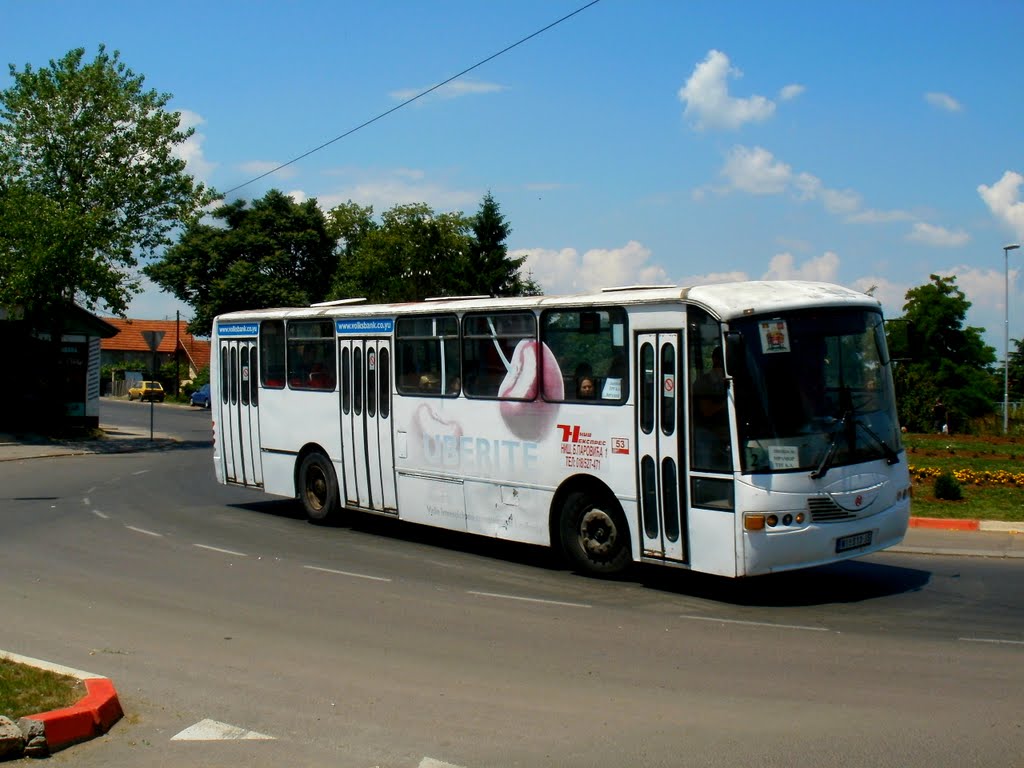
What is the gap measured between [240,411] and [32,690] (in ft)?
34.5

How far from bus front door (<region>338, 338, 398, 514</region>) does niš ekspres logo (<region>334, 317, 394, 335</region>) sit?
0.40 ft

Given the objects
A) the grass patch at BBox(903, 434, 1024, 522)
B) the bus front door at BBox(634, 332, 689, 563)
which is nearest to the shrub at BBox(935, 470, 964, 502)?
the grass patch at BBox(903, 434, 1024, 522)

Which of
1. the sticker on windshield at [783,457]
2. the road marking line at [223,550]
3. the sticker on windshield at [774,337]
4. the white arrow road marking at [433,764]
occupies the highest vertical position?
the sticker on windshield at [774,337]

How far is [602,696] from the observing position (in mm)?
7180

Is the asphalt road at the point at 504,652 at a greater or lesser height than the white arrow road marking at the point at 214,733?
lesser

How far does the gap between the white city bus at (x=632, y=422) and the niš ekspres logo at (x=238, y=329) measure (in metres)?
1.94

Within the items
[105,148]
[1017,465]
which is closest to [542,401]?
[1017,465]

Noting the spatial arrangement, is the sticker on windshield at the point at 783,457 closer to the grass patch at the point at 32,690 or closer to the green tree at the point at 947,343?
the grass patch at the point at 32,690

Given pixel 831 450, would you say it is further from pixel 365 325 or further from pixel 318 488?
pixel 318 488

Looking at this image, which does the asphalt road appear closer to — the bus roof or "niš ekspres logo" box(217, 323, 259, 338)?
the bus roof

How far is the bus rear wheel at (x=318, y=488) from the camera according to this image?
1522cm

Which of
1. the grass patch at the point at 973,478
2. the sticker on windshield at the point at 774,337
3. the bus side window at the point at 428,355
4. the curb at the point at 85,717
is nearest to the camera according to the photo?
the curb at the point at 85,717

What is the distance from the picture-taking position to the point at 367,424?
1441 cm

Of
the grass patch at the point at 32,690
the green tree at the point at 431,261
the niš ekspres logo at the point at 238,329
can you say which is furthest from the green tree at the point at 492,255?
the grass patch at the point at 32,690
